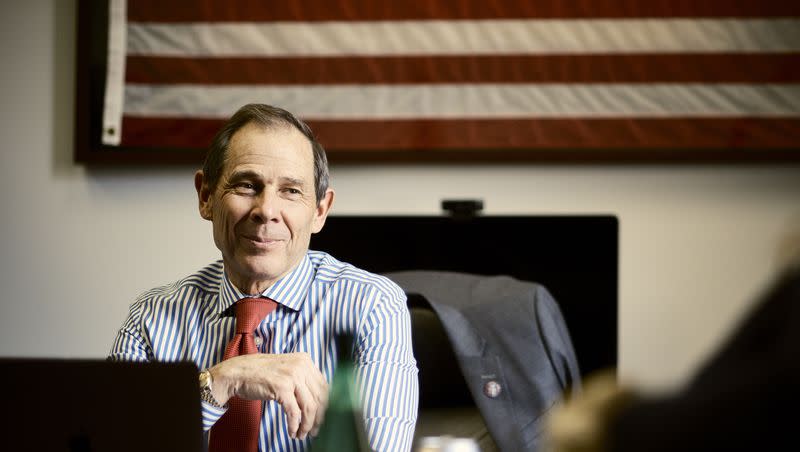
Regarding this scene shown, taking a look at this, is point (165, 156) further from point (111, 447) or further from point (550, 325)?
point (111, 447)

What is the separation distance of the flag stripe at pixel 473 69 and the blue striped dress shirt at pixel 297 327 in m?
1.10

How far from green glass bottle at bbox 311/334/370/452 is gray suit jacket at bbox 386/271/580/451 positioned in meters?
0.29

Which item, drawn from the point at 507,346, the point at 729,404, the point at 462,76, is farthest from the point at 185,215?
the point at 729,404

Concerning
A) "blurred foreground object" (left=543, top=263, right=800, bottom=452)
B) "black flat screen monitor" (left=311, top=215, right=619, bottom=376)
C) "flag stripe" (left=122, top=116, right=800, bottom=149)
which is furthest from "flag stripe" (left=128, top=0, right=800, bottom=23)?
"blurred foreground object" (left=543, top=263, right=800, bottom=452)

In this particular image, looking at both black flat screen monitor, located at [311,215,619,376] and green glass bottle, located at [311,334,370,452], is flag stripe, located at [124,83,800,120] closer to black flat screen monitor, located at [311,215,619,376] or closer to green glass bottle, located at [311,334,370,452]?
black flat screen monitor, located at [311,215,619,376]

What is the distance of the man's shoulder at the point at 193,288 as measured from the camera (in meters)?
1.69

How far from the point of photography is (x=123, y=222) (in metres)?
2.81

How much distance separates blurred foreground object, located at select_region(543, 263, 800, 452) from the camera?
1.24 ft

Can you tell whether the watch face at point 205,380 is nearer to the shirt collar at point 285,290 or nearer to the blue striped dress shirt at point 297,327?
the blue striped dress shirt at point 297,327

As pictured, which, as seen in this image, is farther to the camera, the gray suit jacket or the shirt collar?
the gray suit jacket

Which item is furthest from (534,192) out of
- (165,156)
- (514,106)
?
(165,156)

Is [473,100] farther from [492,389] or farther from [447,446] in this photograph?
[447,446]

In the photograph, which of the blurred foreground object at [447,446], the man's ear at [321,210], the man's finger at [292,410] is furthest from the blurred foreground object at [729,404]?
the man's ear at [321,210]

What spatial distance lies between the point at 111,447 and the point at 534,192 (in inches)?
77.0
